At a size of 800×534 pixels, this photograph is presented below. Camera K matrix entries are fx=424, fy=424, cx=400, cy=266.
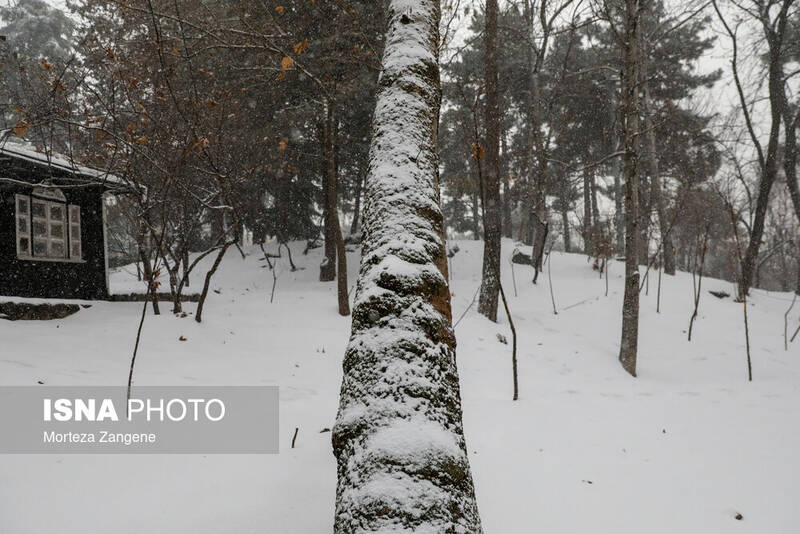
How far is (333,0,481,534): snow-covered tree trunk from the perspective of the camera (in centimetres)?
128

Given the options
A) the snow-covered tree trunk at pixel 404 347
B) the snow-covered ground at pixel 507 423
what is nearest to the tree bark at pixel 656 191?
the snow-covered ground at pixel 507 423

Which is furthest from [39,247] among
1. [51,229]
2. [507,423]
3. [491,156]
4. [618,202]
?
[618,202]

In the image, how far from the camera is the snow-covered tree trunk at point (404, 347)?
1.28m

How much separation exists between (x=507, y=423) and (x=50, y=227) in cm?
1017

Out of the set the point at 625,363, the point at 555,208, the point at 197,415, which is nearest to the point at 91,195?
the point at 197,415

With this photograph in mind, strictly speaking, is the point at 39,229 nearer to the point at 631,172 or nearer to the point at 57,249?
the point at 57,249

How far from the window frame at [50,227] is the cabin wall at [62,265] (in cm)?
8

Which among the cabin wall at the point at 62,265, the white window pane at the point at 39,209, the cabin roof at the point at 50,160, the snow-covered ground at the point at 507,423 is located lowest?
the snow-covered ground at the point at 507,423

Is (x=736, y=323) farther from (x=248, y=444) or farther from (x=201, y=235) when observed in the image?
(x=201, y=235)

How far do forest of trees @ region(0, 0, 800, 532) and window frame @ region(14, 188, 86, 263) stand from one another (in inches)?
46.8

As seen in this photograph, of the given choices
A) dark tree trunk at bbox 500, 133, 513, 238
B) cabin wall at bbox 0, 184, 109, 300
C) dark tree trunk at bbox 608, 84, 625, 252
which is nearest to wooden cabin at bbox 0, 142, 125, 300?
cabin wall at bbox 0, 184, 109, 300

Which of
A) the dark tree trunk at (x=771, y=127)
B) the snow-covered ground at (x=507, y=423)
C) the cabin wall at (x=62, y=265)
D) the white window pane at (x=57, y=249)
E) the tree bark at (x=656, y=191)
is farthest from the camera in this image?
the tree bark at (x=656, y=191)

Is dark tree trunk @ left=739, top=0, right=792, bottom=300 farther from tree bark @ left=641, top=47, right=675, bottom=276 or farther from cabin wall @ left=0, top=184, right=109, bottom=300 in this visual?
cabin wall @ left=0, top=184, right=109, bottom=300

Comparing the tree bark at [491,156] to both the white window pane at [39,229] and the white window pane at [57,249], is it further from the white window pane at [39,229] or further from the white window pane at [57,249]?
the white window pane at [39,229]
